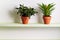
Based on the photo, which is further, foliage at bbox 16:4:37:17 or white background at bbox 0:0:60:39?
white background at bbox 0:0:60:39

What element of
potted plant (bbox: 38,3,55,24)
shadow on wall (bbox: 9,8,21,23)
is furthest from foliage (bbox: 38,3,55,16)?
shadow on wall (bbox: 9,8,21,23)

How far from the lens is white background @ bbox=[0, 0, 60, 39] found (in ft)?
5.66

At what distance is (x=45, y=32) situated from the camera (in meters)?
1.79

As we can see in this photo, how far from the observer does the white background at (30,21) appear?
1727 mm

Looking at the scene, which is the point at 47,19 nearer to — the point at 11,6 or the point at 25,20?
the point at 25,20

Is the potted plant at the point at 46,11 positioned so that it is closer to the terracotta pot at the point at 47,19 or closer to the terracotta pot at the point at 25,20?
the terracotta pot at the point at 47,19

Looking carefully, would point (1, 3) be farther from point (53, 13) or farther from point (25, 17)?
point (53, 13)

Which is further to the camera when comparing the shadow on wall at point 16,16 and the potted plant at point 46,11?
the shadow on wall at point 16,16

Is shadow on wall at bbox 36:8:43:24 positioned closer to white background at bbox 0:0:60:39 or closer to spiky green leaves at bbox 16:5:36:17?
white background at bbox 0:0:60:39

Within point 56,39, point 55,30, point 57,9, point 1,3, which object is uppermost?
point 1,3

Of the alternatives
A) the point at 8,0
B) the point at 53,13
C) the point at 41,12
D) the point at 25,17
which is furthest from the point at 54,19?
the point at 8,0

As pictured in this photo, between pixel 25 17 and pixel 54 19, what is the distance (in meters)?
0.43

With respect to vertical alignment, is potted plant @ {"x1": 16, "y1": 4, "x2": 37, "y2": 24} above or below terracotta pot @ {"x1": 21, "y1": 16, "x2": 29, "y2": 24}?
above

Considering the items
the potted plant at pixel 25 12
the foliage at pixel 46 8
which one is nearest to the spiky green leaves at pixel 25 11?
the potted plant at pixel 25 12
